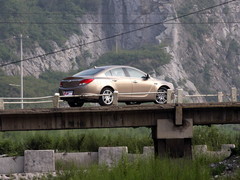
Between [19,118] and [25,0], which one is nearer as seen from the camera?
[19,118]

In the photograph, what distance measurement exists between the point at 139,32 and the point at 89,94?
519 feet

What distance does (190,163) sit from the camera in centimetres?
2377

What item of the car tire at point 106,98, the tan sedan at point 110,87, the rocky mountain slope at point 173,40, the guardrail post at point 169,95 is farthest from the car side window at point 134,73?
the rocky mountain slope at point 173,40

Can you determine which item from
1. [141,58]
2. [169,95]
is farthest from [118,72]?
[141,58]

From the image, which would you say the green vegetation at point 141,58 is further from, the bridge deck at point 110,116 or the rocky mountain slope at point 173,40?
the bridge deck at point 110,116

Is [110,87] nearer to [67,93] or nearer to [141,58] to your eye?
[67,93]

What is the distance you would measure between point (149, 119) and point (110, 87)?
183 centimetres

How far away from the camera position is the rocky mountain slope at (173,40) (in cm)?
16700

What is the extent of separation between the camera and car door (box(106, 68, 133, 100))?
26.5 m

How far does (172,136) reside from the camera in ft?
85.1

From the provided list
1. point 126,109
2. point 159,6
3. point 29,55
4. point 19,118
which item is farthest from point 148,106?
point 159,6

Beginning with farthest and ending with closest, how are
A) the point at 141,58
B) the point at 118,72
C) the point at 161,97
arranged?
the point at 141,58
the point at 161,97
the point at 118,72

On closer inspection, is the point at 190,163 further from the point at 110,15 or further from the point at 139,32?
→ the point at 110,15

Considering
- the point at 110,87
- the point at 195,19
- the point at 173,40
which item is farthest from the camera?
the point at 195,19
